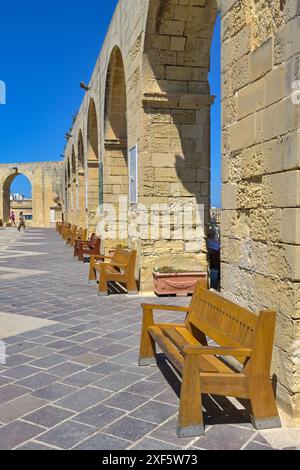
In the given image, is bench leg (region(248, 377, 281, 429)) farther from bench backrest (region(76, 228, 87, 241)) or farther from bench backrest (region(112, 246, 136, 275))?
bench backrest (region(76, 228, 87, 241))

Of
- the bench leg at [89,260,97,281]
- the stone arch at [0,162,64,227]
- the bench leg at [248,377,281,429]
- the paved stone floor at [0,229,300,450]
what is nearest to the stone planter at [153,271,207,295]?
the paved stone floor at [0,229,300,450]

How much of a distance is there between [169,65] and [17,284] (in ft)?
14.4

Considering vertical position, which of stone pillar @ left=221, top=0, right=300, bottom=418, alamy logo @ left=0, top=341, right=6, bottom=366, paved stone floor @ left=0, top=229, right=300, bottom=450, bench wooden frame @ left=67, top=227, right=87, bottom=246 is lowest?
paved stone floor @ left=0, top=229, right=300, bottom=450

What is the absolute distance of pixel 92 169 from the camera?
593 inches

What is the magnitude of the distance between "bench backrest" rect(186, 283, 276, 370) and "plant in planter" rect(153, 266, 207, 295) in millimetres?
2895

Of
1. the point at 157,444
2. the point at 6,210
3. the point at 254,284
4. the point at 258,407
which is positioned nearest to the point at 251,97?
the point at 254,284

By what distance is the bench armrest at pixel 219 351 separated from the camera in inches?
97.4

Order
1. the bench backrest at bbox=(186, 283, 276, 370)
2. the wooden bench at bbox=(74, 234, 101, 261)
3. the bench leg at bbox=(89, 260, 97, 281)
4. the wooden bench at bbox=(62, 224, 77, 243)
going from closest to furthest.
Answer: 1. the bench backrest at bbox=(186, 283, 276, 370)
2. the bench leg at bbox=(89, 260, 97, 281)
3. the wooden bench at bbox=(74, 234, 101, 261)
4. the wooden bench at bbox=(62, 224, 77, 243)

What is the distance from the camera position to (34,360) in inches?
147

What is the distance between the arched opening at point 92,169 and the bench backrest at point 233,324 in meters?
11.0

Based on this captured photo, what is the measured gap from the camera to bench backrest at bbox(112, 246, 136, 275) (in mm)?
6723

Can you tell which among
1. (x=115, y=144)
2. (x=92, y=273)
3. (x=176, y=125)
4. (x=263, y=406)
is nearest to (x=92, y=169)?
(x=115, y=144)

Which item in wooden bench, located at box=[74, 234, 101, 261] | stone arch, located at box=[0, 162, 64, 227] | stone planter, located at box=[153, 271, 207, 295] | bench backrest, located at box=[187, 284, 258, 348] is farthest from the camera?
stone arch, located at box=[0, 162, 64, 227]
